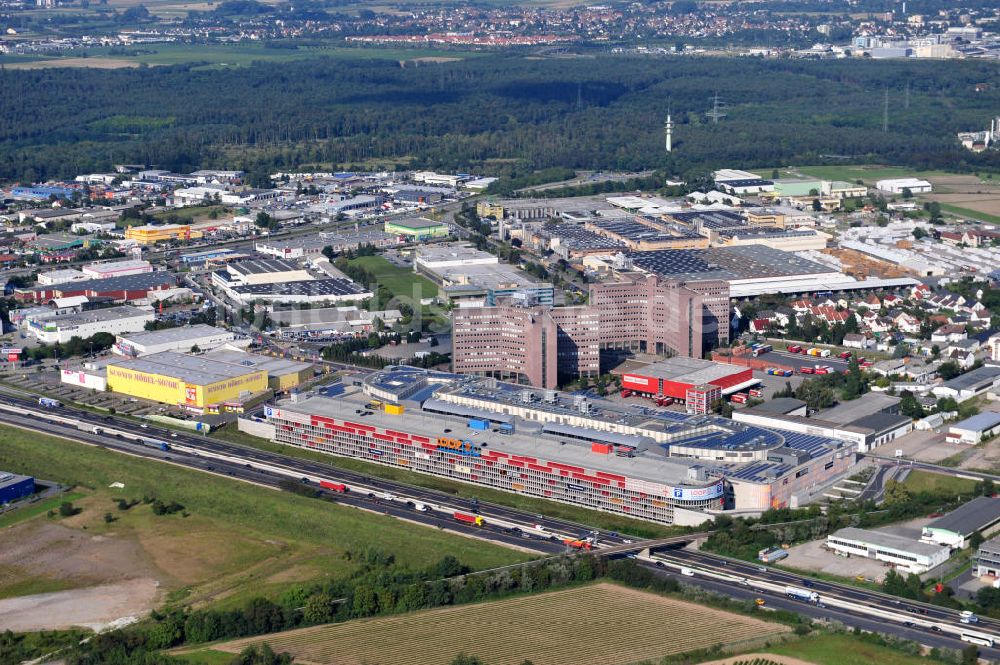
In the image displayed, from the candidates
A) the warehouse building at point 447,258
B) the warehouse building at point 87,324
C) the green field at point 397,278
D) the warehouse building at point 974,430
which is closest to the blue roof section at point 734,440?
the warehouse building at point 974,430

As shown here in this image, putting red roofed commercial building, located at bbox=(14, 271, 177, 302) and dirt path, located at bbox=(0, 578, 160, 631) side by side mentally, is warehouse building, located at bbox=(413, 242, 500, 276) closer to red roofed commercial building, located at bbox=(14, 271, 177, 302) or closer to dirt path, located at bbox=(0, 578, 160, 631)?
red roofed commercial building, located at bbox=(14, 271, 177, 302)

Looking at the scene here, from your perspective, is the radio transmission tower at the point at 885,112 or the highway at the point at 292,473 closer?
the highway at the point at 292,473

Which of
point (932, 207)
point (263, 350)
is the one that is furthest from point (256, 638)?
point (932, 207)

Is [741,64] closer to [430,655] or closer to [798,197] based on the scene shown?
[798,197]

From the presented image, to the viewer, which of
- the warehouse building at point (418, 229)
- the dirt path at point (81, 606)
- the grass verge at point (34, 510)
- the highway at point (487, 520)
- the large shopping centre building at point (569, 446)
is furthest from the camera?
the warehouse building at point (418, 229)

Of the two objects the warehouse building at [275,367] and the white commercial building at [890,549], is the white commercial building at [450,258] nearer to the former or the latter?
the warehouse building at [275,367]

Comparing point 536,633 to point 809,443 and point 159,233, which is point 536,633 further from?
point 159,233

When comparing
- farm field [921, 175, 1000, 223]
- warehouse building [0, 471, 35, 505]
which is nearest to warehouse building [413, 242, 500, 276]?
farm field [921, 175, 1000, 223]
